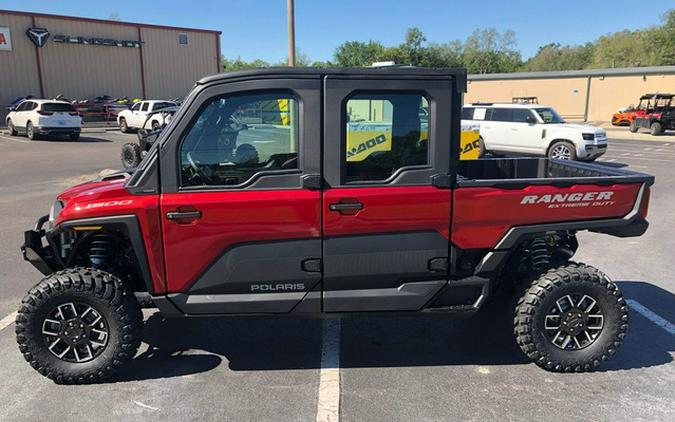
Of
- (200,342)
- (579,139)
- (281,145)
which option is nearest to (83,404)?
(200,342)

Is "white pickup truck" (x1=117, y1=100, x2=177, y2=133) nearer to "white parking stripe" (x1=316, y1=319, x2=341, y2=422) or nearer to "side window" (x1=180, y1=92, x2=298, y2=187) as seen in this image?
"white parking stripe" (x1=316, y1=319, x2=341, y2=422)

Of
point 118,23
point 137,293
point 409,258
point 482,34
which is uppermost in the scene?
point 482,34

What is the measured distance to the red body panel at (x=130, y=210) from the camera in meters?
3.25

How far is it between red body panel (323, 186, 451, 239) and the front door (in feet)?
0.40

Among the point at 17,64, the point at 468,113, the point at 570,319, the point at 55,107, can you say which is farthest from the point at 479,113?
the point at 17,64

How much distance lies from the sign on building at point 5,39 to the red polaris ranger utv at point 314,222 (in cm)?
3593

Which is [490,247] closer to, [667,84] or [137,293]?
[137,293]

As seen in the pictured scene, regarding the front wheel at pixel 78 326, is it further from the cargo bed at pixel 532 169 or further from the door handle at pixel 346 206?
the cargo bed at pixel 532 169

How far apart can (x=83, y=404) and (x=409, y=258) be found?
2.28 metres

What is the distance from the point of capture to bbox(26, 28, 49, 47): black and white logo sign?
109ft

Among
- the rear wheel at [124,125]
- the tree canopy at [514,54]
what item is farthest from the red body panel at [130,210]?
the tree canopy at [514,54]

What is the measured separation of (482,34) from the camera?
98188 millimetres

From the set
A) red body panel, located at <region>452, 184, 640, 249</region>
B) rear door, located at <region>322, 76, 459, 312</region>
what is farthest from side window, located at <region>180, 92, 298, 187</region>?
red body panel, located at <region>452, 184, 640, 249</region>

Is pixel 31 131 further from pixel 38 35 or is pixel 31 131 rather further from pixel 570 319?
pixel 570 319
